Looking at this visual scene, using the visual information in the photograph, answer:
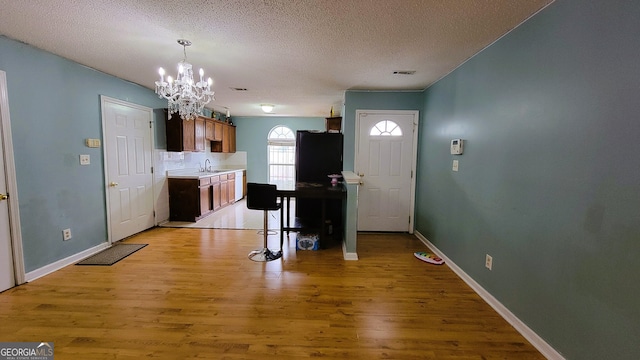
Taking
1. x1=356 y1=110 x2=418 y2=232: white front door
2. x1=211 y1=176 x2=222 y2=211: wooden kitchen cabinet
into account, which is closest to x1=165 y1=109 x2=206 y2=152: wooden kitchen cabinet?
x1=211 y1=176 x2=222 y2=211: wooden kitchen cabinet

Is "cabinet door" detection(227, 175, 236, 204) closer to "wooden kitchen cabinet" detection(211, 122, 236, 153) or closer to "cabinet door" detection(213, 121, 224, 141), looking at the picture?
"wooden kitchen cabinet" detection(211, 122, 236, 153)

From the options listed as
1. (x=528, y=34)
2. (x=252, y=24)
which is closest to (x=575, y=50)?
(x=528, y=34)

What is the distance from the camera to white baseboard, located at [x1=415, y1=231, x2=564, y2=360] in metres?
1.71

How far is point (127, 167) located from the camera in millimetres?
3859

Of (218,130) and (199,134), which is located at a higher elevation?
(218,130)

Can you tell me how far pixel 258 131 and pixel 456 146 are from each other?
574cm

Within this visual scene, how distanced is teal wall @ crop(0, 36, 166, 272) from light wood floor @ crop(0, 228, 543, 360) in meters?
0.49

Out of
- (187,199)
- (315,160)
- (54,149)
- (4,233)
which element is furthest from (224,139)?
(4,233)

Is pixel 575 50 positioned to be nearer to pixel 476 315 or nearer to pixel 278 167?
pixel 476 315

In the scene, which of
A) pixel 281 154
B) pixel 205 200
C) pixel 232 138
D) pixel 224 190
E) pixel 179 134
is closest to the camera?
pixel 179 134

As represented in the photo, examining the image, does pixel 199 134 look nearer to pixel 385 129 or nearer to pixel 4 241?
pixel 4 241

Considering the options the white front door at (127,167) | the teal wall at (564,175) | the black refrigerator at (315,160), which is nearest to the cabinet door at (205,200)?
the white front door at (127,167)

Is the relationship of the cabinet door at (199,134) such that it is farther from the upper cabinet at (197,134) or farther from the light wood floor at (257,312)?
the light wood floor at (257,312)

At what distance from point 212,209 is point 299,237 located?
268 cm
